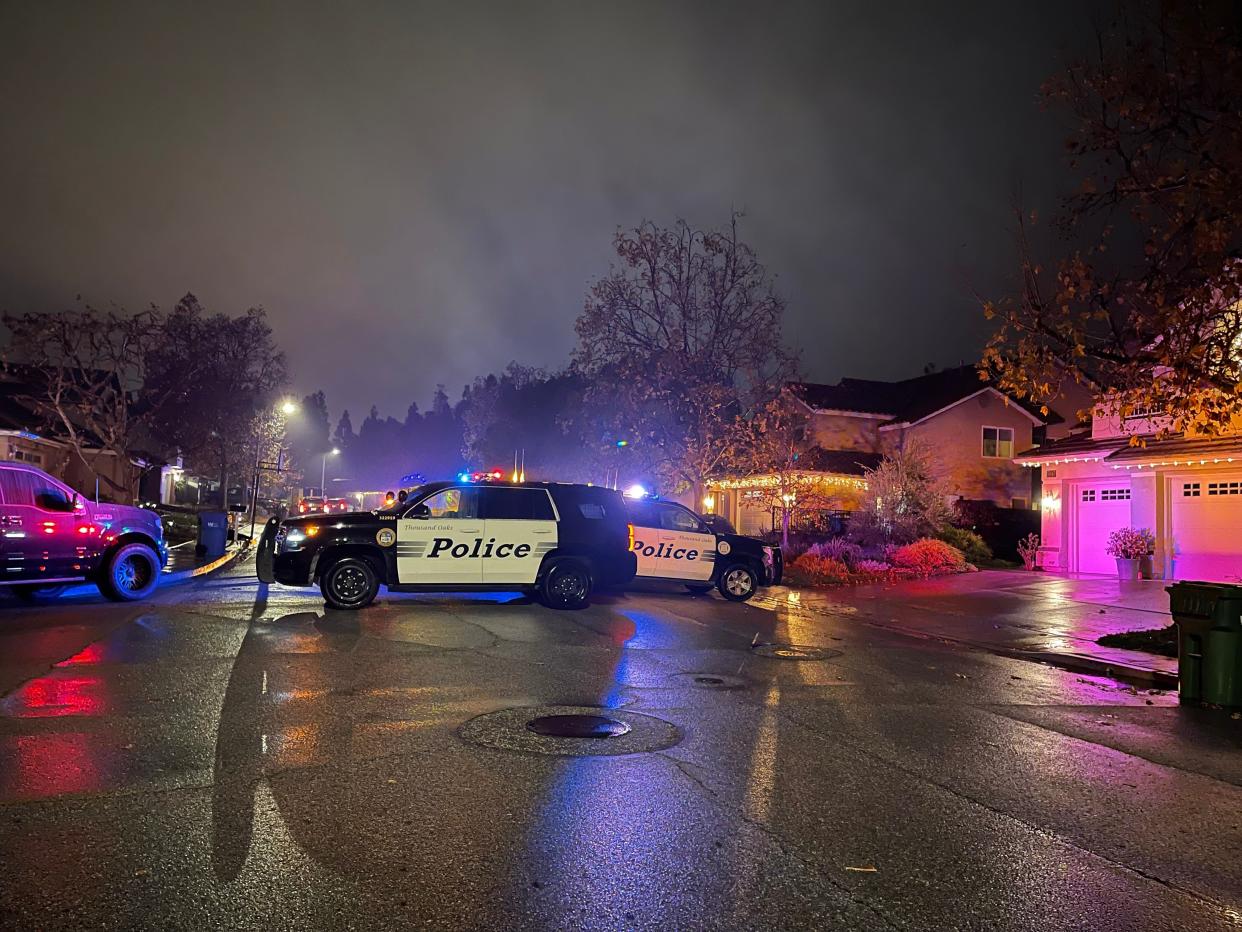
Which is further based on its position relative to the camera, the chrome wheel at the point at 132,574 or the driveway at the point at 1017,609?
the chrome wheel at the point at 132,574

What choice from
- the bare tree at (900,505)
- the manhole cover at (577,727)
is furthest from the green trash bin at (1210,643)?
the bare tree at (900,505)

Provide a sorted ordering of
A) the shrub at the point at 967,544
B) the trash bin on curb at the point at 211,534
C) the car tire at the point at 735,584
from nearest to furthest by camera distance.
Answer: the car tire at the point at 735,584
the trash bin on curb at the point at 211,534
the shrub at the point at 967,544

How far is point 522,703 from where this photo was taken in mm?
7746

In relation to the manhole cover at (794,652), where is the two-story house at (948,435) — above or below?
above

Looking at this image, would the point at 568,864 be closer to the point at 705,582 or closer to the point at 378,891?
the point at 378,891

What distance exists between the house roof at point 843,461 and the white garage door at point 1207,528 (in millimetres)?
12721

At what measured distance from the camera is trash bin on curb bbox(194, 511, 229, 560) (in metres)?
21.5

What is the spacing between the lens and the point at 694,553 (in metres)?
16.8

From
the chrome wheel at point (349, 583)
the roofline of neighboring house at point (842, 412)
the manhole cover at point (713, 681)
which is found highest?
the roofline of neighboring house at point (842, 412)

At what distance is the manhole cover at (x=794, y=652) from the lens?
1089 cm

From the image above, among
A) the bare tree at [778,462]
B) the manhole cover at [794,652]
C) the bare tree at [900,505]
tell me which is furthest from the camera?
the bare tree at [778,462]

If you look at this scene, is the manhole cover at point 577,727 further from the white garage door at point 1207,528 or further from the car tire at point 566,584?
the white garage door at point 1207,528

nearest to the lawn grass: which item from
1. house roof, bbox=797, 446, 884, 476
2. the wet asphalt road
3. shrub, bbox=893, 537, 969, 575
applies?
the wet asphalt road

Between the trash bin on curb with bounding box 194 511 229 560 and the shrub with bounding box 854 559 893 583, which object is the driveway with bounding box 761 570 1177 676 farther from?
the trash bin on curb with bounding box 194 511 229 560
